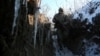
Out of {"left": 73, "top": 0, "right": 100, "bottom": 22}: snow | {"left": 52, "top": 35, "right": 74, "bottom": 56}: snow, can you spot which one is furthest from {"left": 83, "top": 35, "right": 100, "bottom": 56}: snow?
{"left": 73, "top": 0, "right": 100, "bottom": 22}: snow

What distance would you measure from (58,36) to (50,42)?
3.70m

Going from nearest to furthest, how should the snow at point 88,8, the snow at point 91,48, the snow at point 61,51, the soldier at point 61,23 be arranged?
the soldier at point 61,23
the snow at point 61,51
the snow at point 91,48
the snow at point 88,8

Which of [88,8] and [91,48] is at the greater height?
[88,8]

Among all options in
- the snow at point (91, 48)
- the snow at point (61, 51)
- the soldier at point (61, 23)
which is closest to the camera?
the soldier at point (61, 23)

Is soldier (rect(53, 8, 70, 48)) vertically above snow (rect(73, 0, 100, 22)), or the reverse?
snow (rect(73, 0, 100, 22))

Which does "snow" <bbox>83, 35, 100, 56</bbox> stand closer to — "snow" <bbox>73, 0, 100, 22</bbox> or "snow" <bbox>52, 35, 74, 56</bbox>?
"snow" <bbox>52, 35, 74, 56</bbox>

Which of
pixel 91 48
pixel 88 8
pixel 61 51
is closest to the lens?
pixel 61 51

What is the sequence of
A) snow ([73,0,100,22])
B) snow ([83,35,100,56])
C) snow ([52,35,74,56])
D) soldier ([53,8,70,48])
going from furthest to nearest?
snow ([73,0,100,22]) < snow ([83,35,100,56]) < snow ([52,35,74,56]) < soldier ([53,8,70,48])

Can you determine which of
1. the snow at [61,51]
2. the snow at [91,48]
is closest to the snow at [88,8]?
the snow at [91,48]

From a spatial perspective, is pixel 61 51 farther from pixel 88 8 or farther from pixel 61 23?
pixel 88 8

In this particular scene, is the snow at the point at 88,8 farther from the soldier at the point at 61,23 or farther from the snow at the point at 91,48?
the soldier at the point at 61,23

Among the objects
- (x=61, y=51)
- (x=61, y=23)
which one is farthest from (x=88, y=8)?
(x=61, y=23)

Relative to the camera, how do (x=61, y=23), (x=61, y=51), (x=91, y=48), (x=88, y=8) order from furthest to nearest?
(x=88, y=8)
(x=91, y=48)
(x=61, y=51)
(x=61, y=23)

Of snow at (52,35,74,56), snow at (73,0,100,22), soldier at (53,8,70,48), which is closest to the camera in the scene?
soldier at (53,8,70,48)
